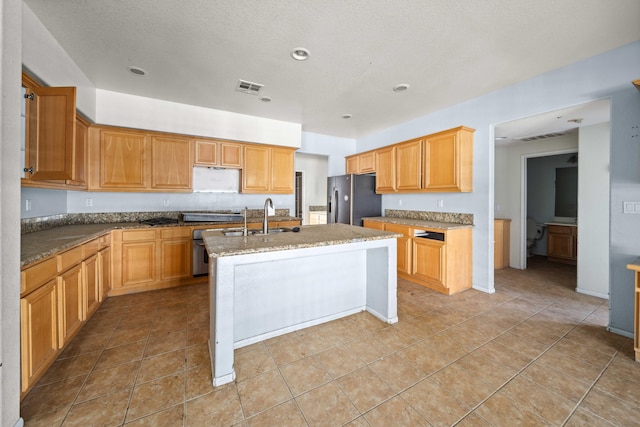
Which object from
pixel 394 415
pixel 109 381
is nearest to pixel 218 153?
pixel 109 381

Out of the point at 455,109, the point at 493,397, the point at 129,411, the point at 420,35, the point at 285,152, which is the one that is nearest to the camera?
the point at 129,411

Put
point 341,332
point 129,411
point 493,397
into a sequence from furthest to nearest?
point 341,332 < point 493,397 < point 129,411

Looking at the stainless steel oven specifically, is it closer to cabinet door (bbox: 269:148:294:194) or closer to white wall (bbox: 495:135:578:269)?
cabinet door (bbox: 269:148:294:194)

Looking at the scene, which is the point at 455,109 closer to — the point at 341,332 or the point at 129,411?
the point at 341,332

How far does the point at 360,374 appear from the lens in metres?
1.77

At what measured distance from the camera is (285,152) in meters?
4.62

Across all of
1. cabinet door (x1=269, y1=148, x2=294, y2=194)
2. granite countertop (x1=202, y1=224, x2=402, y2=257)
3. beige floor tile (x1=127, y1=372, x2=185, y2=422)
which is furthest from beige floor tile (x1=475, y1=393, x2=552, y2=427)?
cabinet door (x1=269, y1=148, x2=294, y2=194)

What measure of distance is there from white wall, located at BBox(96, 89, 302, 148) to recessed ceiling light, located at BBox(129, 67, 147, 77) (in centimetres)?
73

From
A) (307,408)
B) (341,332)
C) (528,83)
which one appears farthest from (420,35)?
(307,408)

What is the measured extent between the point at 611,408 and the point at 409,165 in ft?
10.8

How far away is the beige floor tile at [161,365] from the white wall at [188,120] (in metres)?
3.07

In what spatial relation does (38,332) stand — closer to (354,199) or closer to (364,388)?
(364,388)

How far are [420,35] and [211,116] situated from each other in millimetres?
3154

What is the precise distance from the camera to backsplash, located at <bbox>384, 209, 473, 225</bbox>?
368 cm
